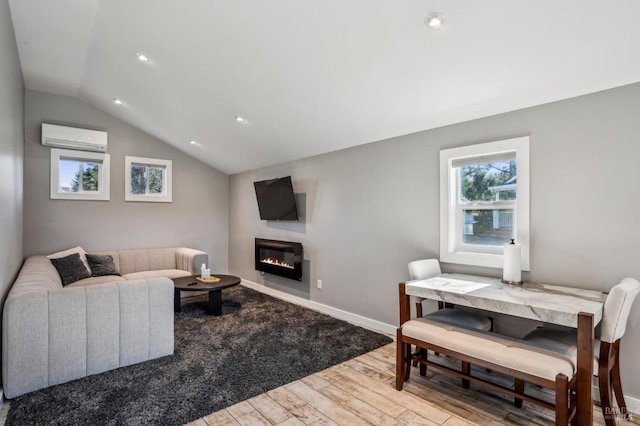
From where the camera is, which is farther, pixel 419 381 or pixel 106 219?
pixel 106 219

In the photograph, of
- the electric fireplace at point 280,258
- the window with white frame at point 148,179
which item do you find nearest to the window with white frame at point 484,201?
the electric fireplace at point 280,258

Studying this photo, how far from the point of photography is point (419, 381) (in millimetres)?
2549

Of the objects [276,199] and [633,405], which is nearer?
[633,405]

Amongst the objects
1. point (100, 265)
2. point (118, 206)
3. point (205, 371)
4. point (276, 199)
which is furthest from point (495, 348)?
point (118, 206)

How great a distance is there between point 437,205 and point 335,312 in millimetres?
1922

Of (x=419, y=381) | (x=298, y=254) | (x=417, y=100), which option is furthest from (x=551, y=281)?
(x=298, y=254)

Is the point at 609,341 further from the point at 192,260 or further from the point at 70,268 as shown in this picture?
the point at 70,268

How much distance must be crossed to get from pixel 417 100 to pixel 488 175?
2.98 ft

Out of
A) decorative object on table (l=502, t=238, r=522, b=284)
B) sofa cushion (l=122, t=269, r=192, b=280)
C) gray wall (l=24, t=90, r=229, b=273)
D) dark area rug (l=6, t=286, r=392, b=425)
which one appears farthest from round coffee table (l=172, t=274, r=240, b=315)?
decorative object on table (l=502, t=238, r=522, b=284)

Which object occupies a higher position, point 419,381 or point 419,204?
point 419,204

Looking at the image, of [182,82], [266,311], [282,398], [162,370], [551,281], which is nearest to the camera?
[282,398]

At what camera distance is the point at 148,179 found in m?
5.69

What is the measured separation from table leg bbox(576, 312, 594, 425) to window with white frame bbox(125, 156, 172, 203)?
19.1 ft

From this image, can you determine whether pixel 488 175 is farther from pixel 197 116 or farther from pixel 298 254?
pixel 197 116
